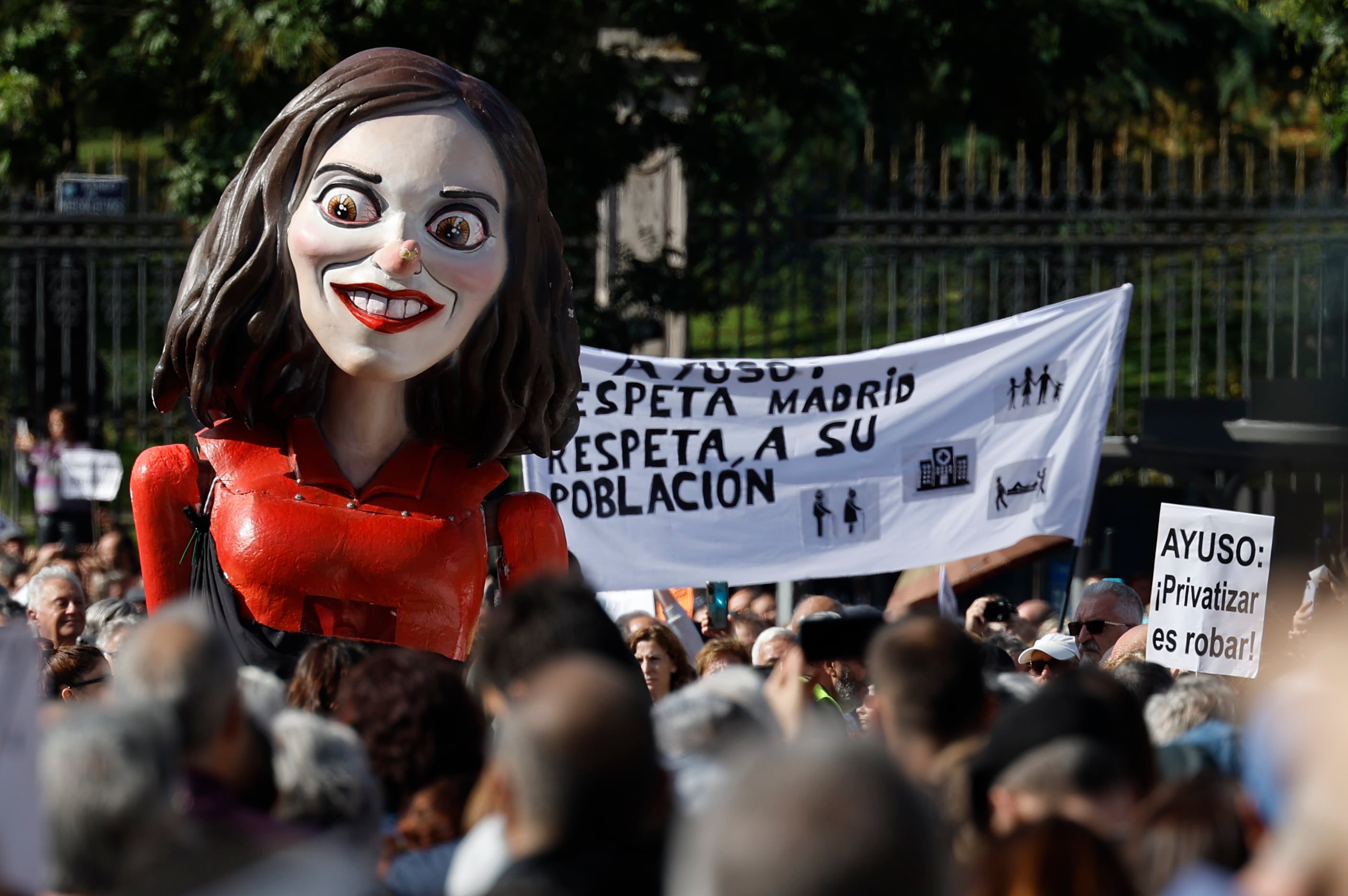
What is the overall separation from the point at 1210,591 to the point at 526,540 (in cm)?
253

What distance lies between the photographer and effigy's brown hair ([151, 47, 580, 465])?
477 cm

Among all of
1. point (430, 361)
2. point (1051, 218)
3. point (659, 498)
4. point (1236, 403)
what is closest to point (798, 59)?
point (1051, 218)

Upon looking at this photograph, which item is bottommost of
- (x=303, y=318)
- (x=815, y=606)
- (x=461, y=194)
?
(x=815, y=606)

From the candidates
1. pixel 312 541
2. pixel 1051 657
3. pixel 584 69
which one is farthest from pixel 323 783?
pixel 584 69

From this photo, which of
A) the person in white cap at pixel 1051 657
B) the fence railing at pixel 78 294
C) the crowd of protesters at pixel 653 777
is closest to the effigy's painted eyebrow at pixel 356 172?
the crowd of protesters at pixel 653 777

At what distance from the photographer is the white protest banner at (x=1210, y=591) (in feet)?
19.6

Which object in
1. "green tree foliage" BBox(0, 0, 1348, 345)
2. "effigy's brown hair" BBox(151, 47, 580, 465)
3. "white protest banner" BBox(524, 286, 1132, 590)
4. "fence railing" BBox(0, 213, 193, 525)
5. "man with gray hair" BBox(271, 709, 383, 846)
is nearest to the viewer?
"man with gray hair" BBox(271, 709, 383, 846)

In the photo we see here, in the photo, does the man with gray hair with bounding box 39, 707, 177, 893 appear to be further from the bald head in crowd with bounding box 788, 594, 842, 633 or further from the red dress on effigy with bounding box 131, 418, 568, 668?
the bald head in crowd with bounding box 788, 594, 842, 633

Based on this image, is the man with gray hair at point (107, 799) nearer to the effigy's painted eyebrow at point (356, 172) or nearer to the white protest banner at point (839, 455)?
the effigy's painted eyebrow at point (356, 172)

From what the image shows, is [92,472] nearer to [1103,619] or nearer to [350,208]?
[350,208]

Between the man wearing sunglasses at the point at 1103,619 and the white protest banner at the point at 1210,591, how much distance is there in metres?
0.29

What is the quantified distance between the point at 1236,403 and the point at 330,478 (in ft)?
21.3

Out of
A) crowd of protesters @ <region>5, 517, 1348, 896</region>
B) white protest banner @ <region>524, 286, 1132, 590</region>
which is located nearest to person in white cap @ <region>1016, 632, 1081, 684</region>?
crowd of protesters @ <region>5, 517, 1348, 896</region>

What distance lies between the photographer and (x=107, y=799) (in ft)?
7.73
